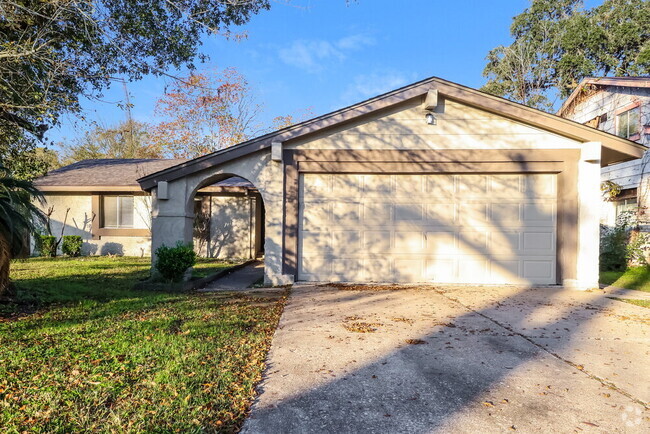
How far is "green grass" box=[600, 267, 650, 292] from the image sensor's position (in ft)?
26.9

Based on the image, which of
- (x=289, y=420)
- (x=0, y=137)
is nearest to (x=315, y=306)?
(x=289, y=420)

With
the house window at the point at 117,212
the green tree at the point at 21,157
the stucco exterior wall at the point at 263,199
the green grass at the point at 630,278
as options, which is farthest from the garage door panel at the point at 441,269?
the house window at the point at 117,212

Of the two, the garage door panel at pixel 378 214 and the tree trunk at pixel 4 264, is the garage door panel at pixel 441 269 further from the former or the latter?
the tree trunk at pixel 4 264

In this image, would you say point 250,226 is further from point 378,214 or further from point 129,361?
point 129,361

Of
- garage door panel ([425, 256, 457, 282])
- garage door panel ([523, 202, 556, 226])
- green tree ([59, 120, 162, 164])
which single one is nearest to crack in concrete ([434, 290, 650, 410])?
garage door panel ([425, 256, 457, 282])

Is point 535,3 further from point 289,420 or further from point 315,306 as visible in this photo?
point 289,420

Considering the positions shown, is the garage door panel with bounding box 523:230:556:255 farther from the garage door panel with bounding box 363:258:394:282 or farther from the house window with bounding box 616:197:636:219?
the house window with bounding box 616:197:636:219

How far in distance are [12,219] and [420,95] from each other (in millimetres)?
7071

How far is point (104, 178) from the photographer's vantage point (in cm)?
1323

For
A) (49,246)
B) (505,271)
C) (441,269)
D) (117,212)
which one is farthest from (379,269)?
(49,246)

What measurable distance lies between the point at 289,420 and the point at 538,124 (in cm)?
738

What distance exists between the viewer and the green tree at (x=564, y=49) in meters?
20.6

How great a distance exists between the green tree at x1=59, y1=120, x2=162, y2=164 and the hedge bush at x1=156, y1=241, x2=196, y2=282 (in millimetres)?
20926

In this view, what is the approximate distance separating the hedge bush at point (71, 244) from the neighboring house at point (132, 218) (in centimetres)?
50
